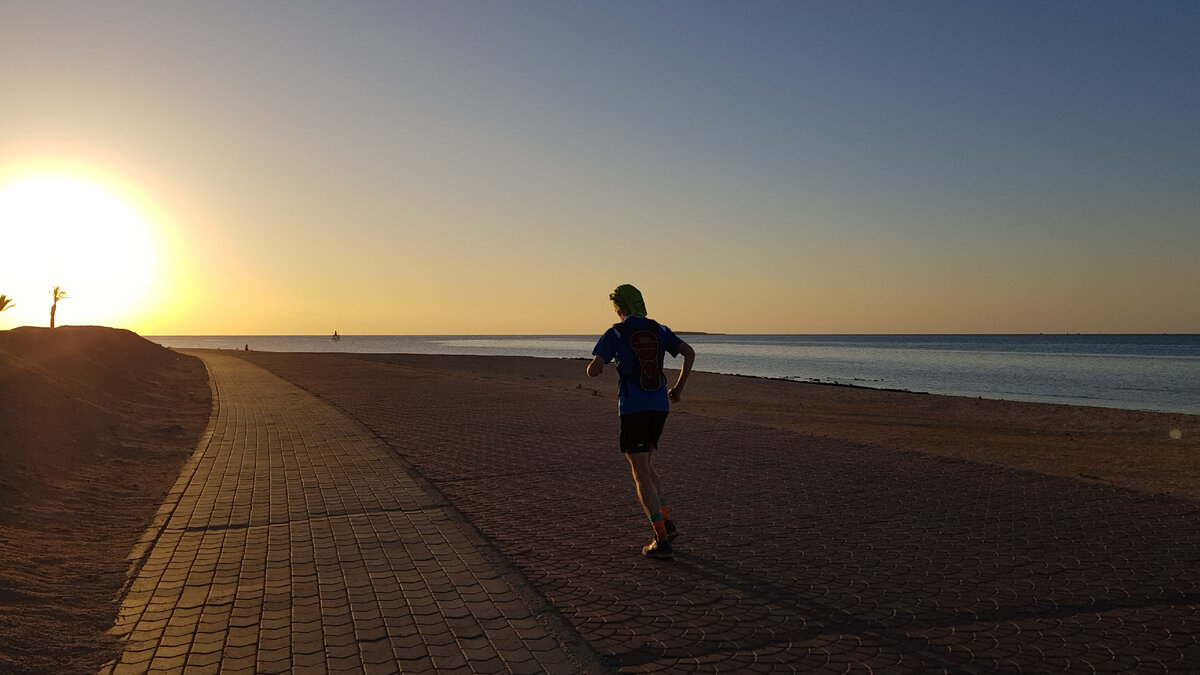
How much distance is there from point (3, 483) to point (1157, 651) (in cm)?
896

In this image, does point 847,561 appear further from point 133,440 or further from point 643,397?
point 133,440

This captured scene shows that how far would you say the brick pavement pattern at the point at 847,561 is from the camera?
12.9ft

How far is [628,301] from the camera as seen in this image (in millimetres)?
5902

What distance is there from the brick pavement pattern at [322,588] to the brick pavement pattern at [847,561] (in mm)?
390

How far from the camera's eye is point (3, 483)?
7.42 metres

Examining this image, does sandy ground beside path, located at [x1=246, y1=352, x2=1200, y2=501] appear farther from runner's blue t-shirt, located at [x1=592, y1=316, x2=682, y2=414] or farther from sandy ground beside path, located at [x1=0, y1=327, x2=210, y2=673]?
sandy ground beside path, located at [x1=0, y1=327, x2=210, y2=673]

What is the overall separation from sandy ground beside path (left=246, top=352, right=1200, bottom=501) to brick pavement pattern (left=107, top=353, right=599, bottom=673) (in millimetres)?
7443

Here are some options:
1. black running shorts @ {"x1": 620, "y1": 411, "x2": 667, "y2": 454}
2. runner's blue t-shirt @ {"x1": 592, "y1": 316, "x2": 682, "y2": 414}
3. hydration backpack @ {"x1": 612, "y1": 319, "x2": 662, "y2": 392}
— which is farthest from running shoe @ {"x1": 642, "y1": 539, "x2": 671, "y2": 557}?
hydration backpack @ {"x1": 612, "y1": 319, "x2": 662, "y2": 392}

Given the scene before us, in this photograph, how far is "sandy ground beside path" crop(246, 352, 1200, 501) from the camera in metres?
11.8

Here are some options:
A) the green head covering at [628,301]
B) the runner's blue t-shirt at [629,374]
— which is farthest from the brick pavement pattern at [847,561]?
the green head covering at [628,301]

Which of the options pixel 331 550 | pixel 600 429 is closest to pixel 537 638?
pixel 331 550

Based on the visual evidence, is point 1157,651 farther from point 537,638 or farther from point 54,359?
point 54,359

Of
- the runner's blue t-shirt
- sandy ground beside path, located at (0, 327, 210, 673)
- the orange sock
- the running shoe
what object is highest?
the runner's blue t-shirt

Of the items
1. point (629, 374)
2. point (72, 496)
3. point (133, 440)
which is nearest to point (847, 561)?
point (629, 374)
